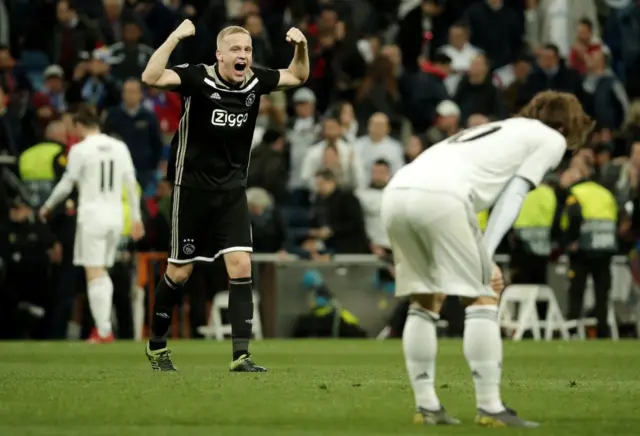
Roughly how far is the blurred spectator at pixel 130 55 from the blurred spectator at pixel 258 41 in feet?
4.96

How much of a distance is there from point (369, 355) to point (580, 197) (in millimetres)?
6270

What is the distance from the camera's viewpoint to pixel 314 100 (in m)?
26.0

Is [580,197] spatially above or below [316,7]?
below

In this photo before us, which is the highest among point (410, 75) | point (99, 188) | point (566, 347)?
point (410, 75)

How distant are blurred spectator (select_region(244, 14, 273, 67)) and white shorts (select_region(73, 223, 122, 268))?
6170mm

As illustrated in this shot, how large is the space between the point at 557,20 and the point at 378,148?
561 cm

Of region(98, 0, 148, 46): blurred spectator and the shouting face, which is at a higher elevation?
region(98, 0, 148, 46): blurred spectator

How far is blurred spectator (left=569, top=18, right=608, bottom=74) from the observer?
27.0 metres

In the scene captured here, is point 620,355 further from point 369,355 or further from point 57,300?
point 57,300

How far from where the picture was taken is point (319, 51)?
26.3 metres

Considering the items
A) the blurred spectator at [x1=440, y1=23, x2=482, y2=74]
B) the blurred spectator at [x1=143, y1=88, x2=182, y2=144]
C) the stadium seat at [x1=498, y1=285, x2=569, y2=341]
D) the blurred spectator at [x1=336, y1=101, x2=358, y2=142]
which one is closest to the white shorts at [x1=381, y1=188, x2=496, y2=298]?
the stadium seat at [x1=498, y1=285, x2=569, y2=341]

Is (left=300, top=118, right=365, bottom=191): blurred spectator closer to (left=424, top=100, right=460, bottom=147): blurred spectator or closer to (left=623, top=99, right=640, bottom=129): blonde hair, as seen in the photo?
(left=424, top=100, right=460, bottom=147): blurred spectator

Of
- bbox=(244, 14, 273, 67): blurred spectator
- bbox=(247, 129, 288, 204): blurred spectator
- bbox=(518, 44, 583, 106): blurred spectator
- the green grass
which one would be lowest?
the green grass

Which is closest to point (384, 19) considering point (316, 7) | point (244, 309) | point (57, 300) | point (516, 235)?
point (316, 7)
